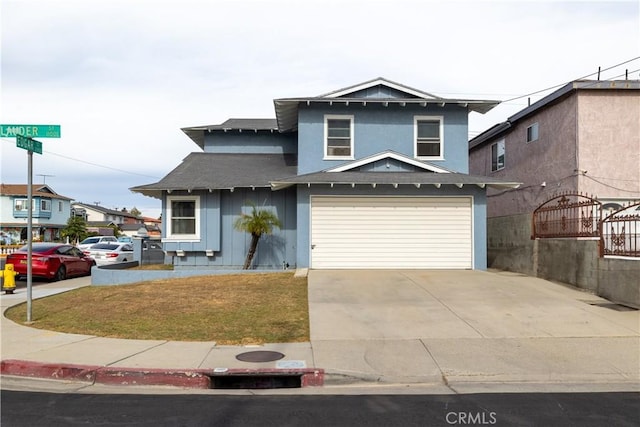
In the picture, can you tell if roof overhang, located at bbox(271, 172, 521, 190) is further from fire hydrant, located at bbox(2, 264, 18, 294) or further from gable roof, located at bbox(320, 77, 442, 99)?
fire hydrant, located at bbox(2, 264, 18, 294)

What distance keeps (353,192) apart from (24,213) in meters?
54.4

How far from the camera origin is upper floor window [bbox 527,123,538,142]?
18734mm

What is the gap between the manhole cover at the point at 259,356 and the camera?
735cm

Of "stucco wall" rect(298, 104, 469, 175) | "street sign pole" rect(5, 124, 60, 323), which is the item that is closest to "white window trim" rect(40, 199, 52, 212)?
"stucco wall" rect(298, 104, 469, 175)

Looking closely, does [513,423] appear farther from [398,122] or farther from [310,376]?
[398,122]

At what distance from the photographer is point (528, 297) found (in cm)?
1186

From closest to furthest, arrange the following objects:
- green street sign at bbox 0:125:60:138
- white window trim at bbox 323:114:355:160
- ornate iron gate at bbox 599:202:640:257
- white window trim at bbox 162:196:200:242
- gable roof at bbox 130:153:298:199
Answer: green street sign at bbox 0:125:60:138
ornate iron gate at bbox 599:202:640:257
gable roof at bbox 130:153:298:199
white window trim at bbox 162:196:200:242
white window trim at bbox 323:114:355:160

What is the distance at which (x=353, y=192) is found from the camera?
16109mm

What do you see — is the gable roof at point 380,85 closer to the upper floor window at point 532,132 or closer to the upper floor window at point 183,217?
the upper floor window at point 532,132

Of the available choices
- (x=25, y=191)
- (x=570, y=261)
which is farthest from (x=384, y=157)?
(x=25, y=191)

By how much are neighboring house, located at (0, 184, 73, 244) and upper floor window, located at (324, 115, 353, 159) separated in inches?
1967

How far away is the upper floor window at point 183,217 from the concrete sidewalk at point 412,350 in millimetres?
7045

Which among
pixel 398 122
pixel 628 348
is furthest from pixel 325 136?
pixel 628 348

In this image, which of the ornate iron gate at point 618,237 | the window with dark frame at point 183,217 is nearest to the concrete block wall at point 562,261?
the ornate iron gate at point 618,237
